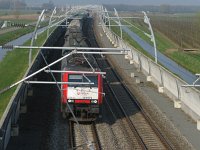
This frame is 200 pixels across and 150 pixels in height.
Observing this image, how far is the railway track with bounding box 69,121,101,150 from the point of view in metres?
19.1

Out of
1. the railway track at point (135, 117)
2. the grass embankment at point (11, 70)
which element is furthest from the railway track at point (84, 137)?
the grass embankment at point (11, 70)

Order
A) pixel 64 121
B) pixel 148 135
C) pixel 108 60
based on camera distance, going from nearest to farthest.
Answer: pixel 148 135, pixel 64 121, pixel 108 60

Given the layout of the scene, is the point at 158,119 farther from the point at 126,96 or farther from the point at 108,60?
the point at 108,60

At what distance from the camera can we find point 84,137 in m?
20.5

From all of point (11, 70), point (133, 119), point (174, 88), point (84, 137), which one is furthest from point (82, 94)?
point (11, 70)

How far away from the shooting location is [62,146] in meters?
19.3

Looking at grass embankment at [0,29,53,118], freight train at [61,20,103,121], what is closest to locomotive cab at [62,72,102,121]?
freight train at [61,20,103,121]

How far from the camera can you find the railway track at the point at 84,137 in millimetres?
19125

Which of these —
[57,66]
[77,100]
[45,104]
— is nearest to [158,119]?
[77,100]

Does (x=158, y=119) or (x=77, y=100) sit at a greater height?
(x=77, y=100)

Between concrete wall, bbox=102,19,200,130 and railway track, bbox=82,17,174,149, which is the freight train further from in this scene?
concrete wall, bbox=102,19,200,130

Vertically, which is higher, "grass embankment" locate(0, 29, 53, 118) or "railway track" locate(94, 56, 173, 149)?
"railway track" locate(94, 56, 173, 149)

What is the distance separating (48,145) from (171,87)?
12.6m

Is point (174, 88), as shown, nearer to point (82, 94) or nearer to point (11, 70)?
point (82, 94)
